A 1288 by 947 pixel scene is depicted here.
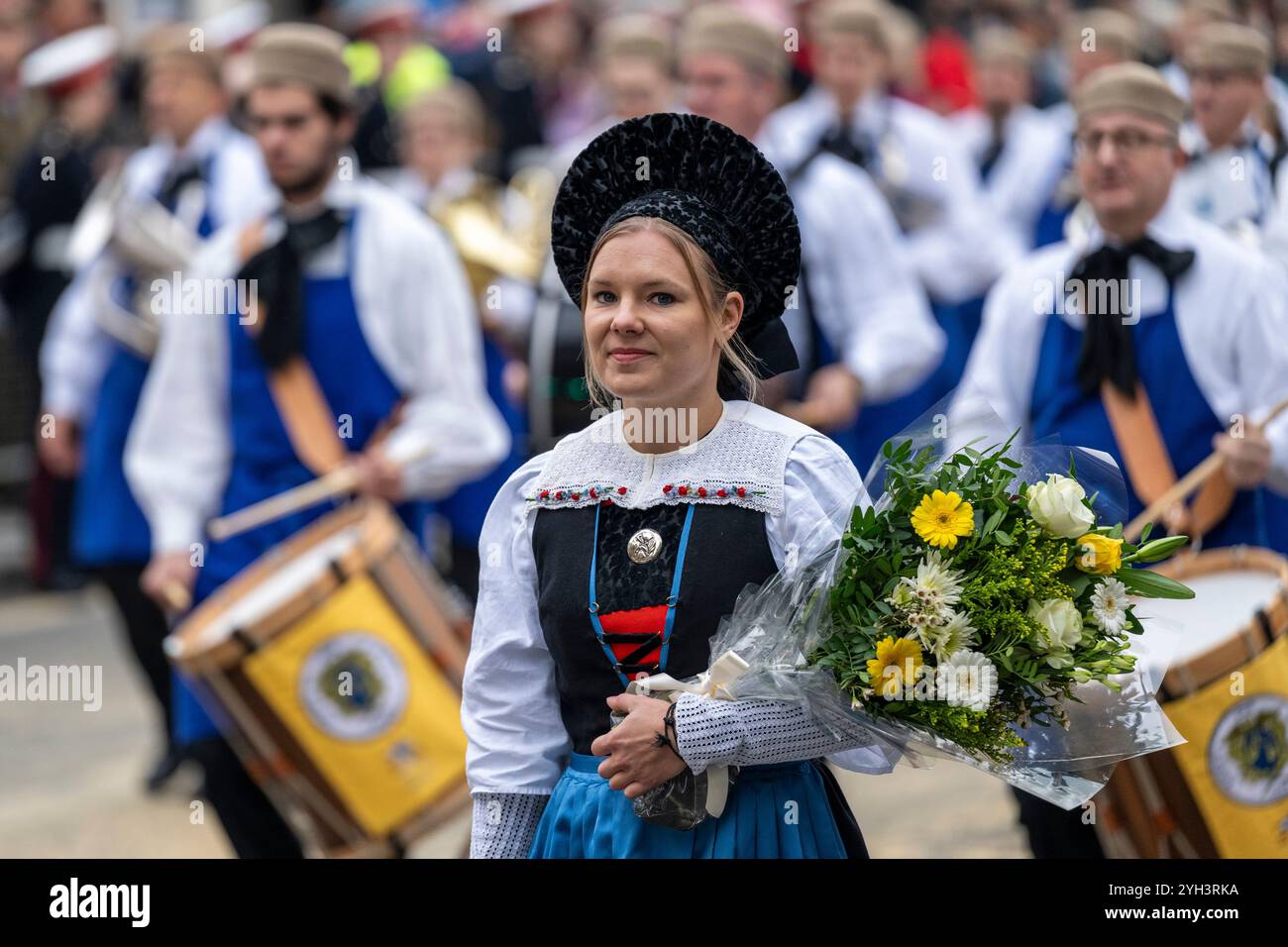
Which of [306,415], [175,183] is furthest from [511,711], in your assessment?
[175,183]

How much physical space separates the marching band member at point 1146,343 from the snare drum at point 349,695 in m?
1.42

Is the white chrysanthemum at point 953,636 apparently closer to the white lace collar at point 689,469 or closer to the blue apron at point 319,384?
the white lace collar at point 689,469

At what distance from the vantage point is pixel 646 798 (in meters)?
3.19

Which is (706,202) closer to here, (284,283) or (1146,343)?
(1146,343)

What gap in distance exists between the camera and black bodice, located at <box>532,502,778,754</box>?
3199 millimetres

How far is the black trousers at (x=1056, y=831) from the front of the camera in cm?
497

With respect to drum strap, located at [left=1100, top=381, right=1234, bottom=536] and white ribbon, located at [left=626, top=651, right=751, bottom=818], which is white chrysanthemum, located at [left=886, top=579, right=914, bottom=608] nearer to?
white ribbon, located at [left=626, top=651, right=751, bottom=818]

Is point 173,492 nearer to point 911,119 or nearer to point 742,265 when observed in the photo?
point 742,265

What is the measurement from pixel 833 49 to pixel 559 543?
19.2 ft

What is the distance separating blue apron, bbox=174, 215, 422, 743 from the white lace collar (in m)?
2.51

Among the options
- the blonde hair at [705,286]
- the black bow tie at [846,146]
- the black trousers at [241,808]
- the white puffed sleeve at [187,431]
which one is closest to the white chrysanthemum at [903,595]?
the blonde hair at [705,286]

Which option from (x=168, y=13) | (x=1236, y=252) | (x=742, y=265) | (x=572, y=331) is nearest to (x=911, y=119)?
(x=572, y=331)

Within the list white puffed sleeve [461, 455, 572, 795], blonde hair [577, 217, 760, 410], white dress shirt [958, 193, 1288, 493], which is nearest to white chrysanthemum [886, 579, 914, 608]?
blonde hair [577, 217, 760, 410]

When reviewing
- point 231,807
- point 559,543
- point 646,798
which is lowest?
point 231,807
